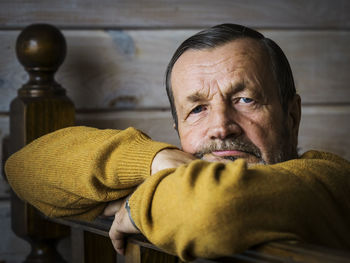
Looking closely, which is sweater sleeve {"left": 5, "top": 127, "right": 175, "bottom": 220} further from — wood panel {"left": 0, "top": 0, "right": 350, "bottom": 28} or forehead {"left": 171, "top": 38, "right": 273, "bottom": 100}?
wood panel {"left": 0, "top": 0, "right": 350, "bottom": 28}

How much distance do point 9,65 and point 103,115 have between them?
0.31 metres

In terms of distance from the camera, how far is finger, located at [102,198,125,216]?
1.03 metres

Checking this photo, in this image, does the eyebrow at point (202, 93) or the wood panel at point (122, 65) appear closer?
the eyebrow at point (202, 93)

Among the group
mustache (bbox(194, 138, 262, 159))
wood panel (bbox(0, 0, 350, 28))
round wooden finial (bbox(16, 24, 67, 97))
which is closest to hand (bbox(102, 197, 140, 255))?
mustache (bbox(194, 138, 262, 159))

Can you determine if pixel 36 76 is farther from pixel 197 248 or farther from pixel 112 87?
pixel 197 248

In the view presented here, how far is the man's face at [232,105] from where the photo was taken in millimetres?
1086

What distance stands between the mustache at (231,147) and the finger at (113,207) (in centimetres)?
19

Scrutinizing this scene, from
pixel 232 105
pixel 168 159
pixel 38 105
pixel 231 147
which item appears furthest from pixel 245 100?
pixel 38 105

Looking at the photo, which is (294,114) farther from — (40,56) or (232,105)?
(40,56)

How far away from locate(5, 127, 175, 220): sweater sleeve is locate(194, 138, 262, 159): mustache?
13 centimetres

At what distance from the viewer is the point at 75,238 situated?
127cm

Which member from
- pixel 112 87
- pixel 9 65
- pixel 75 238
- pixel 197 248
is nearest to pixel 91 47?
pixel 112 87

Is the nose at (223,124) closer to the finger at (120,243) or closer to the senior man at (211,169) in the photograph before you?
the senior man at (211,169)

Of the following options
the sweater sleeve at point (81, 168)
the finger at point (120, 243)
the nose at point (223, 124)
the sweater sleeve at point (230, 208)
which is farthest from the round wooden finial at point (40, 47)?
the sweater sleeve at point (230, 208)
